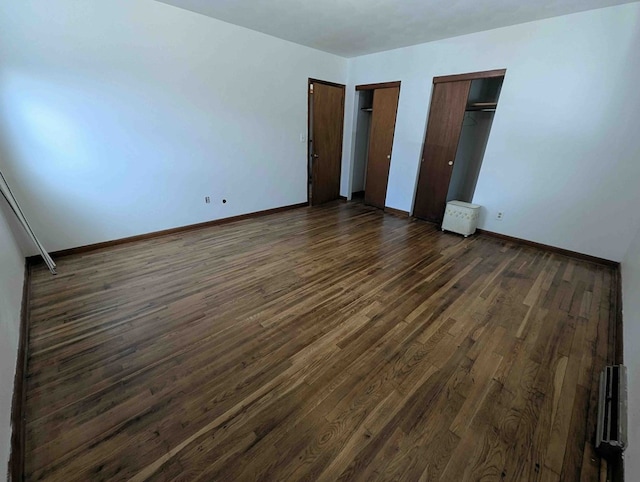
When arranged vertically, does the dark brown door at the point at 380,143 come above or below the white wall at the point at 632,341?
above

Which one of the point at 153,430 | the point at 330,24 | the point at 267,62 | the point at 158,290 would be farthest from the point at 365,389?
the point at 267,62

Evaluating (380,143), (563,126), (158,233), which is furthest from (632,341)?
(158,233)

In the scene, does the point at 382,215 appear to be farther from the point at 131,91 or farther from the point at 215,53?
the point at 131,91

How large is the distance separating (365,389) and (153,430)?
1146mm

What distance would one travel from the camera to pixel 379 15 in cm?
307

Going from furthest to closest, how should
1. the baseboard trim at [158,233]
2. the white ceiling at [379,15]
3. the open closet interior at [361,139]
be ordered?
the open closet interior at [361,139] < the baseboard trim at [158,233] < the white ceiling at [379,15]

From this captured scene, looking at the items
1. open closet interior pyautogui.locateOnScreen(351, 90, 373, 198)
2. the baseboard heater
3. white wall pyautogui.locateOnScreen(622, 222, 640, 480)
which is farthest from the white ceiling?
the baseboard heater

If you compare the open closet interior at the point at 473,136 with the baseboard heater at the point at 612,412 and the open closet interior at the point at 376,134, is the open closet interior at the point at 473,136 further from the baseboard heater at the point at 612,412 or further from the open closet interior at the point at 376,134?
the baseboard heater at the point at 612,412

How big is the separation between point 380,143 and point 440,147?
1.14m

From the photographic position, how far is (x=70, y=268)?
9.27ft

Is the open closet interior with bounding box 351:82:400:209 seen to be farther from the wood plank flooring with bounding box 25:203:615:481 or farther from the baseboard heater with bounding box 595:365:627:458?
the baseboard heater with bounding box 595:365:627:458

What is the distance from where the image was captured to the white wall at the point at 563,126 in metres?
2.83

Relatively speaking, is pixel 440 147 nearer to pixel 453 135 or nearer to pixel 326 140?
pixel 453 135

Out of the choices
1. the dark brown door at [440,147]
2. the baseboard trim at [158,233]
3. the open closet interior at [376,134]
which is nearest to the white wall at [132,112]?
the baseboard trim at [158,233]
